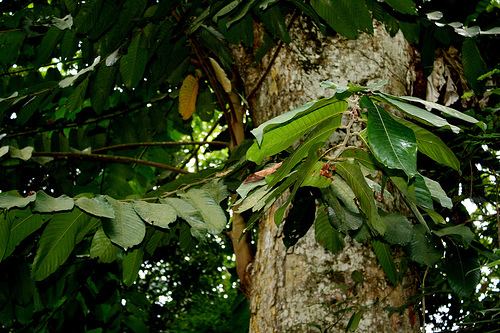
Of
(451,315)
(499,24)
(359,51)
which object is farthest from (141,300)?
(499,24)

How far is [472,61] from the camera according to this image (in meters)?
1.75

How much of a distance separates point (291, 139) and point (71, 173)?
7.03 ft

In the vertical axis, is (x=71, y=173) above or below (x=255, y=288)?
above

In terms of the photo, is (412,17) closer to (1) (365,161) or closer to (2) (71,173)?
(1) (365,161)

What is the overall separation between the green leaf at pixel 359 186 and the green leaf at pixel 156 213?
37 centimetres

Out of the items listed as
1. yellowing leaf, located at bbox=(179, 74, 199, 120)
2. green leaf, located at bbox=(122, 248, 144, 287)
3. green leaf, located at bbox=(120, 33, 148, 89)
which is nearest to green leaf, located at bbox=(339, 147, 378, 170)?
green leaf, located at bbox=(122, 248, 144, 287)

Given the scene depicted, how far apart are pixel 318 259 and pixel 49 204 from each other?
694 millimetres

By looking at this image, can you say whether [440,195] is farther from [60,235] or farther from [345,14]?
[60,235]

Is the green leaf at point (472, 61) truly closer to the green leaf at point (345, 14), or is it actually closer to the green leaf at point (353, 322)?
the green leaf at point (345, 14)

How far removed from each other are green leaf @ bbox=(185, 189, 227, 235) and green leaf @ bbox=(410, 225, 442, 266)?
43cm

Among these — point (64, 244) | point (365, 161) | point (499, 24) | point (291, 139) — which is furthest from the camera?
point (499, 24)

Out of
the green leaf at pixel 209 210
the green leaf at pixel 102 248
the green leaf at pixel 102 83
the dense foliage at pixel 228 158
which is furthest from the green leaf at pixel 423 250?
the green leaf at pixel 102 83

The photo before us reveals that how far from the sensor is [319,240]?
1385 mm

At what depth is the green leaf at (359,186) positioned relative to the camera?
41.9 inches
